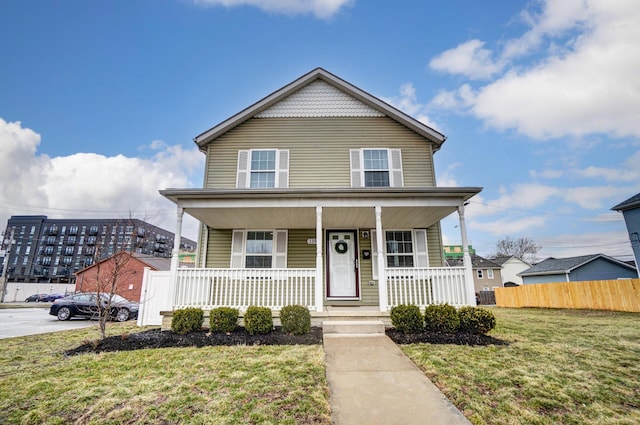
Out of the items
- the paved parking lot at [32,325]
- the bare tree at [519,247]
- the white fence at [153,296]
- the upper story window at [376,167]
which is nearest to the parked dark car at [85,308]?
the paved parking lot at [32,325]

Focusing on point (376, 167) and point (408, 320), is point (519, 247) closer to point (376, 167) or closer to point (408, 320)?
point (376, 167)

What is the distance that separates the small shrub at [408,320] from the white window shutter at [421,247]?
302 cm

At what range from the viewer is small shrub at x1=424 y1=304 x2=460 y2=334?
614cm

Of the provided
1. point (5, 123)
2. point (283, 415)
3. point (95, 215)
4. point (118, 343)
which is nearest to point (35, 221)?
point (95, 215)

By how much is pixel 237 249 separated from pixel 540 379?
7.92 metres

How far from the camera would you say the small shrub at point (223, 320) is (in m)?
6.40

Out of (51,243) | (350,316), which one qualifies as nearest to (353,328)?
(350,316)

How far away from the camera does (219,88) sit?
14.0 metres

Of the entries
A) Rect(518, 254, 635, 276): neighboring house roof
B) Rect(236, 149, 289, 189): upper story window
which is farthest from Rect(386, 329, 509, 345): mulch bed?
Rect(518, 254, 635, 276): neighboring house roof

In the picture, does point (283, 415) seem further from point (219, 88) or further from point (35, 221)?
point (35, 221)

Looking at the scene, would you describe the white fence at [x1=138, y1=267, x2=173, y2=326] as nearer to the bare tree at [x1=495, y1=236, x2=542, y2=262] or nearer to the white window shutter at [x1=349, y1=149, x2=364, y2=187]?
the white window shutter at [x1=349, y1=149, x2=364, y2=187]

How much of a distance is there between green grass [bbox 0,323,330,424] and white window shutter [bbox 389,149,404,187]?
6.10 metres

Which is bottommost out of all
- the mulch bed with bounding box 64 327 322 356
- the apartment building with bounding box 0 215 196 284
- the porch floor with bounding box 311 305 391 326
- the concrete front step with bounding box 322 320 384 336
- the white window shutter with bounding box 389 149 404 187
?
the mulch bed with bounding box 64 327 322 356

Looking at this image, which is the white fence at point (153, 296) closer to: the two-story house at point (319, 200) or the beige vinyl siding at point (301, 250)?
the two-story house at point (319, 200)
